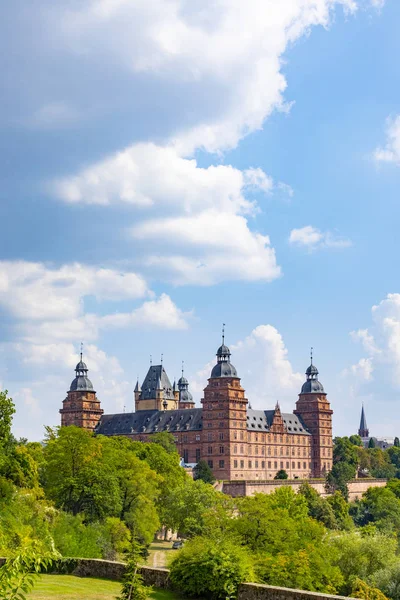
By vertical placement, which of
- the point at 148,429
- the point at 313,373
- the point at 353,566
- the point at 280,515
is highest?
the point at 313,373

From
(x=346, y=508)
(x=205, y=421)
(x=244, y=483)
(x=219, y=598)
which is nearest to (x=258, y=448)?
(x=205, y=421)

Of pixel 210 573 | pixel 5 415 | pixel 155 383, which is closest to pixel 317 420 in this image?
pixel 155 383

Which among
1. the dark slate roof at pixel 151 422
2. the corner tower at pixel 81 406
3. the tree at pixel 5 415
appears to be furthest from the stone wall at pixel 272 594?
the corner tower at pixel 81 406

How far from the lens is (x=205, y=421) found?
13438 cm

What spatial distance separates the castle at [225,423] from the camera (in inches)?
5226

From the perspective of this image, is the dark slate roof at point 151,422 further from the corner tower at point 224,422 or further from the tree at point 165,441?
the tree at point 165,441

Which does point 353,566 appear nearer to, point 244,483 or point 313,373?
point 244,483

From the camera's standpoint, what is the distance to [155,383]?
167m

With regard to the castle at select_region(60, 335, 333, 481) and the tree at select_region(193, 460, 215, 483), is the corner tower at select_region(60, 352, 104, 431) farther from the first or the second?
the tree at select_region(193, 460, 215, 483)

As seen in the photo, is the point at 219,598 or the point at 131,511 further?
the point at 131,511

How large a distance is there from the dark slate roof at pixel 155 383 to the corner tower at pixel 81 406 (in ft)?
40.4

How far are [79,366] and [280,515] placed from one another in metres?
116

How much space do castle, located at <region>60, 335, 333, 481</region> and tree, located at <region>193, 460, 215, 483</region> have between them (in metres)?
9.18

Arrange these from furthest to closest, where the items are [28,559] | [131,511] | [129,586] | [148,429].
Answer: [148,429] < [131,511] < [129,586] < [28,559]
